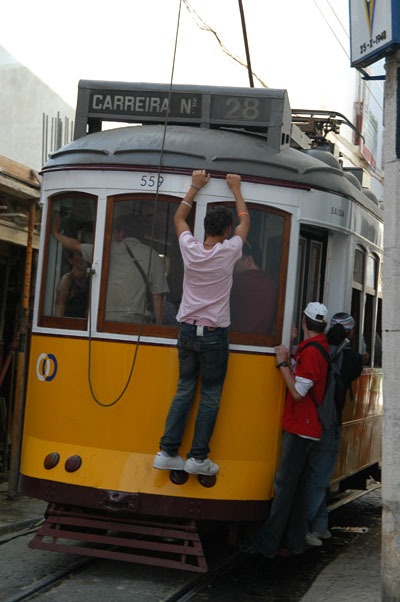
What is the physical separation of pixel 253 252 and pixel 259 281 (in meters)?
0.20

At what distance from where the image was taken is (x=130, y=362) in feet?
20.7

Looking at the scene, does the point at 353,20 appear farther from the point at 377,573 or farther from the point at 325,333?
the point at 377,573

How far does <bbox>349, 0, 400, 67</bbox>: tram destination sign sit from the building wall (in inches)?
267

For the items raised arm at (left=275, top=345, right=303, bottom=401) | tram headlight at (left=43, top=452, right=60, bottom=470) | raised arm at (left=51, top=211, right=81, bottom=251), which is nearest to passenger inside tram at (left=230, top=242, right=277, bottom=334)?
raised arm at (left=275, top=345, right=303, bottom=401)

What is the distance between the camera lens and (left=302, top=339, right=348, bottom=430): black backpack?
655cm

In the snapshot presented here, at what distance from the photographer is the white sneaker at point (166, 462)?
610cm

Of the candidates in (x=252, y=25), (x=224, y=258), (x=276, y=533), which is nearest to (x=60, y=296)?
(x=224, y=258)

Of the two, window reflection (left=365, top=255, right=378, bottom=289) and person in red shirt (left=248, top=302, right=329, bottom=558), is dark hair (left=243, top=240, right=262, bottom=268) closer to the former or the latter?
person in red shirt (left=248, top=302, right=329, bottom=558)

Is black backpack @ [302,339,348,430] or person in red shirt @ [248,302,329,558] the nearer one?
person in red shirt @ [248,302,329,558]

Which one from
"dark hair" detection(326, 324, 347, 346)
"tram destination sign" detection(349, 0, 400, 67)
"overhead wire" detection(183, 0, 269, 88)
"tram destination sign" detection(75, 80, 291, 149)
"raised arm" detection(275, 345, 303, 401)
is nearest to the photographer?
"tram destination sign" detection(349, 0, 400, 67)

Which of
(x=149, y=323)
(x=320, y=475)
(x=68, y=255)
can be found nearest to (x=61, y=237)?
(x=68, y=255)

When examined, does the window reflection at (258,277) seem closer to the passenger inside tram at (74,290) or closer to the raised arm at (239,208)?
the raised arm at (239,208)

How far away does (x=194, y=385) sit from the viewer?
6.19 metres

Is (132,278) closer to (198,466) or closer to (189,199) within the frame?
(189,199)
